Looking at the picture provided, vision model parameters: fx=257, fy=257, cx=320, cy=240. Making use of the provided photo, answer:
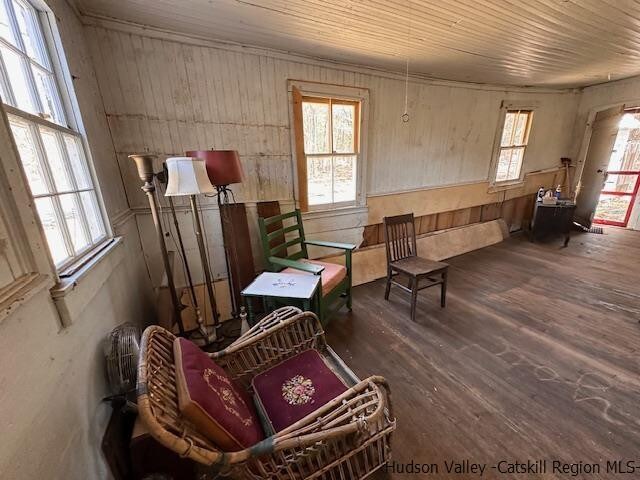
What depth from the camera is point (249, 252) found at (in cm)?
238

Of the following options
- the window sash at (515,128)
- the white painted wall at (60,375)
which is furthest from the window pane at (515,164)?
the white painted wall at (60,375)

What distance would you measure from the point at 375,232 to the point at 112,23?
9.59 feet

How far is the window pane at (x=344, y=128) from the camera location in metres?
2.63

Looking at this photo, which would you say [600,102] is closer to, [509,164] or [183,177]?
[509,164]

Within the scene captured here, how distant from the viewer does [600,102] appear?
14.5 feet

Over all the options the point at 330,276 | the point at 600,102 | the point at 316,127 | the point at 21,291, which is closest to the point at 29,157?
the point at 21,291

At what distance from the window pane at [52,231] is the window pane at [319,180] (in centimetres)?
196

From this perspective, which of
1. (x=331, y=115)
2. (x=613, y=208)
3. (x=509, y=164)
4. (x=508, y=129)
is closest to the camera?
(x=331, y=115)

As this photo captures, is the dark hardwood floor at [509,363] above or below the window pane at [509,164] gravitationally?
below

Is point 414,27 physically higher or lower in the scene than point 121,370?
higher

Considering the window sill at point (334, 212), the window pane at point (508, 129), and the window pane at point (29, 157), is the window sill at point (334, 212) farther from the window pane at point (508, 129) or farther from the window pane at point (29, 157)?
the window pane at point (508, 129)

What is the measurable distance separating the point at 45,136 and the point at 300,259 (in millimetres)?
1830

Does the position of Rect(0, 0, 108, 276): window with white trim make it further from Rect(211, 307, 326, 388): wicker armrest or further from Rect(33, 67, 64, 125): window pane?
Rect(211, 307, 326, 388): wicker armrest

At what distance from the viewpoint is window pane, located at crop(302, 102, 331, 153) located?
249 centimetres
